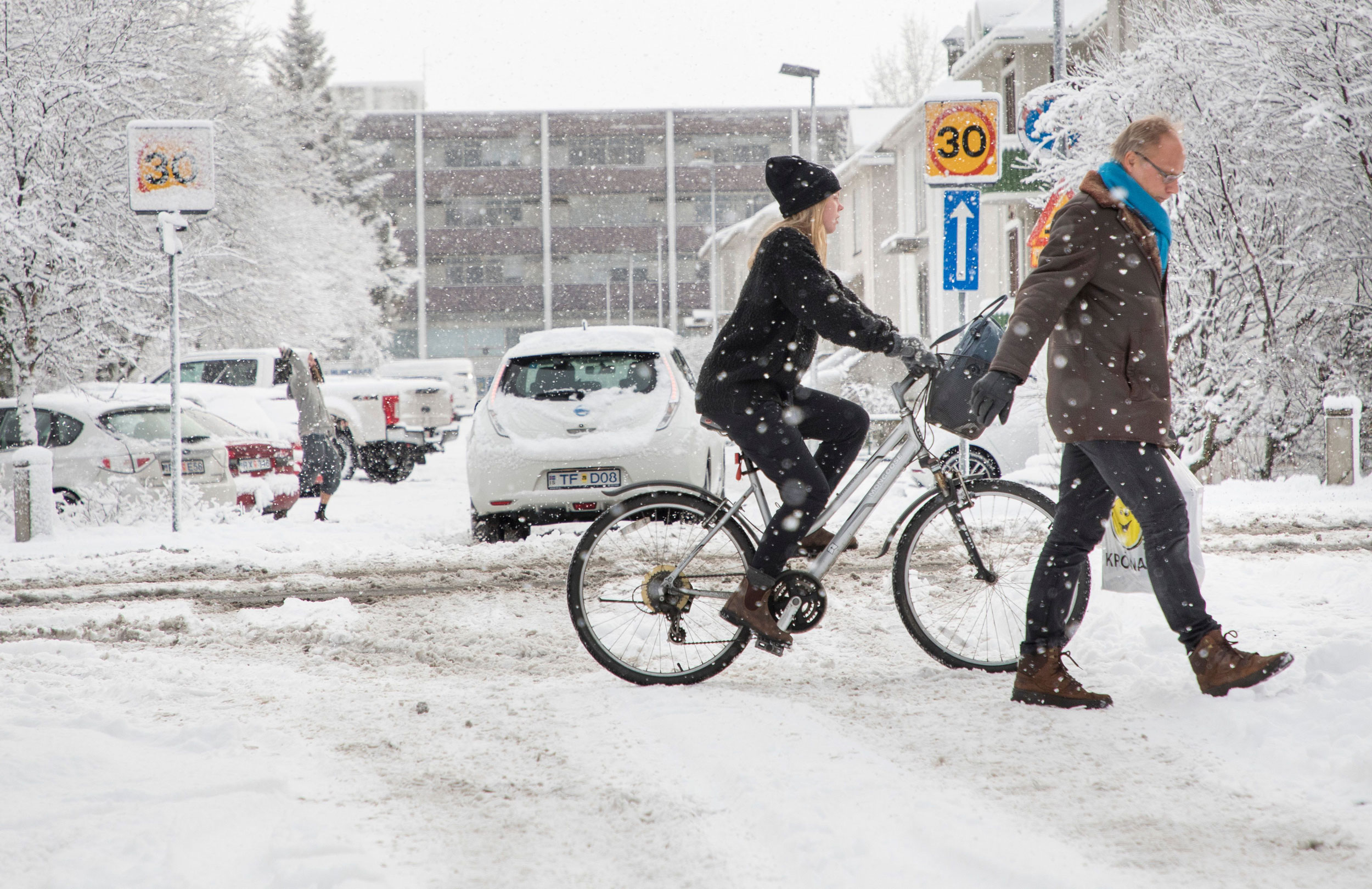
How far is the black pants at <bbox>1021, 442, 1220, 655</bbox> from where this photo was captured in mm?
4105

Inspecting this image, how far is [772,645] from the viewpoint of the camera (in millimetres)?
4605

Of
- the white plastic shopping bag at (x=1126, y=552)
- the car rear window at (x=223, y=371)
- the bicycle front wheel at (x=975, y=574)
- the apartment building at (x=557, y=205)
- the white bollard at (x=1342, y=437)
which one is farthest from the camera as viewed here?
the apartment building at (x=557, y=205)

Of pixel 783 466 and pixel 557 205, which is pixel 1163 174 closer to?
pixel 783 466

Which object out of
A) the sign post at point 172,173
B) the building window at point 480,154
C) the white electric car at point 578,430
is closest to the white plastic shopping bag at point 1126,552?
the white electric car at point 578,430

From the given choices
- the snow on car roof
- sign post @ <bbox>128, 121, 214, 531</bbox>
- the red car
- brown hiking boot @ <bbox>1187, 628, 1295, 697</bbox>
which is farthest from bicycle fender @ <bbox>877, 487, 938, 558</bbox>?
the red car

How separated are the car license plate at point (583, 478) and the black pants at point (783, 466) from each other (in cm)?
421

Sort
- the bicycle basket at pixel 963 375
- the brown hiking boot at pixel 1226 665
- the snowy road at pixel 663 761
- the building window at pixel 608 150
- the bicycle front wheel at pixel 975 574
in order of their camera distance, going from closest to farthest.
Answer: the snowy road at pixel 663 761, the brown hiking boot at pixel 1226 665, the bicycle basket at pixel 963 375, the bicycle front wheel at pixel 975 574, the building window at pixel 608 150

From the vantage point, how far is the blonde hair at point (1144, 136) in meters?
4.20

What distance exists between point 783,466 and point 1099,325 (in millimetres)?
1224

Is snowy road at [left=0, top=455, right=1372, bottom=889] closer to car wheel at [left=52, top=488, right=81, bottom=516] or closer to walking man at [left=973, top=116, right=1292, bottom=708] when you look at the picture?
walking man at [left=973, top=116, right=1292, bottom=708]

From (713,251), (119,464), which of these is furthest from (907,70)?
(119,464)

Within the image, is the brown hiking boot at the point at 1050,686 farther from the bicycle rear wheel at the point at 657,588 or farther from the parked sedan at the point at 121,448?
the parked sedan at the point at 121,448

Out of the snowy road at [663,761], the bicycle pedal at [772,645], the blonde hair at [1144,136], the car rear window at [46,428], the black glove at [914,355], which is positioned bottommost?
the snowy road at [663,761]

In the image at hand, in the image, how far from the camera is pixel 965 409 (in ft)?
14.7
